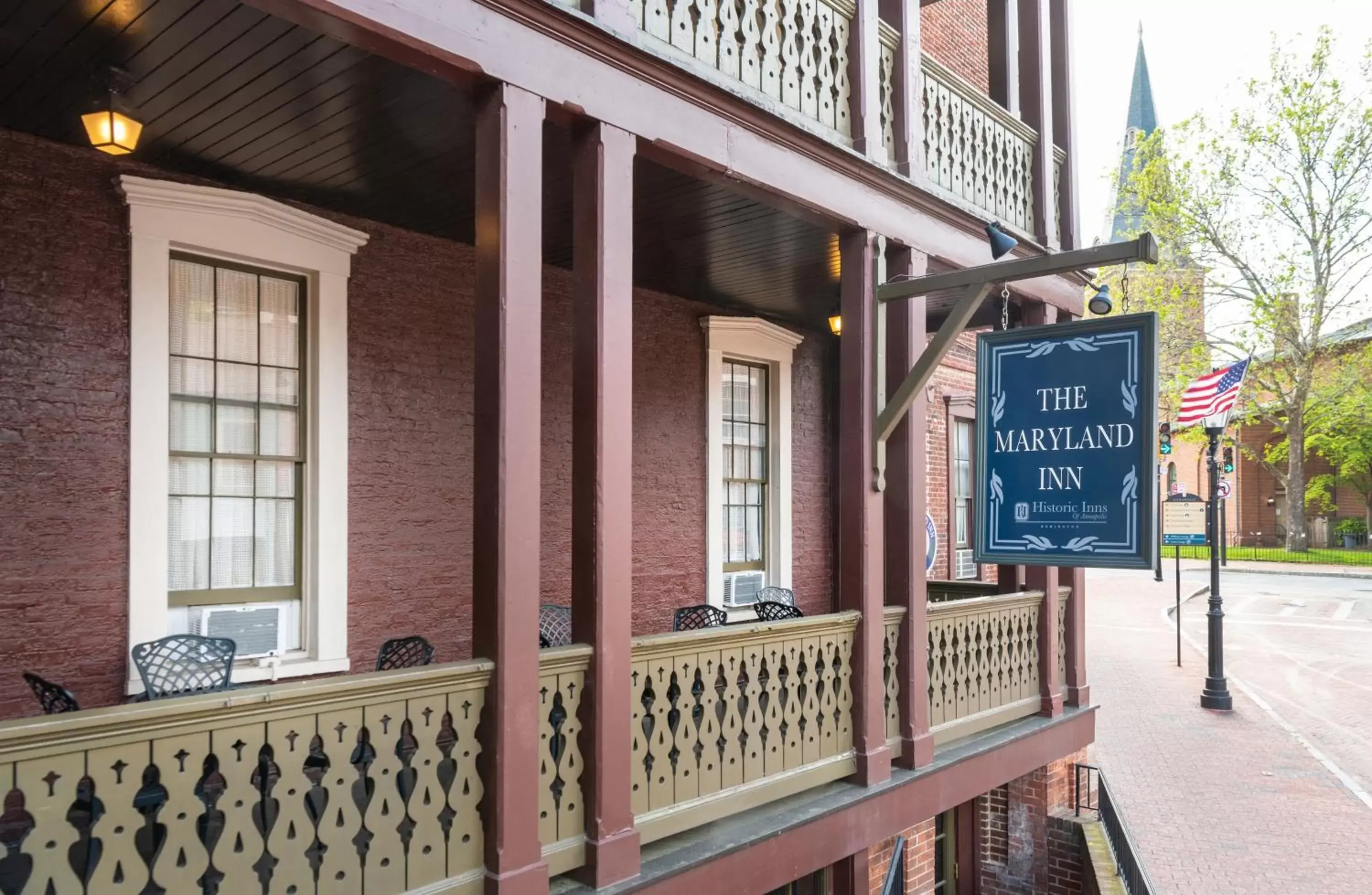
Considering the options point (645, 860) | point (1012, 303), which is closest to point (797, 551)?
point (1012, 303)

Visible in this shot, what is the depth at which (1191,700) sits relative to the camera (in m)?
15.1

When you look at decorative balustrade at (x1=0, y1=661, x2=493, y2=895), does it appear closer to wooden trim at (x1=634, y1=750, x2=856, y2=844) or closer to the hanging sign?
wooden trim at (x1=634, y1=750, x2=856, y2=844)

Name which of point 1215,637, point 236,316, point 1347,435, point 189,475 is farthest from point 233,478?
point 1347,435

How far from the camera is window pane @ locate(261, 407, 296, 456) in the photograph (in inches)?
236

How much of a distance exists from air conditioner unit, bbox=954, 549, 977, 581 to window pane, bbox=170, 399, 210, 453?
1026 cm

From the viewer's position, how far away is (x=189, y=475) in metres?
5.66

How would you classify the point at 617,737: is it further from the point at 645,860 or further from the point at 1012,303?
the point at 1012,303

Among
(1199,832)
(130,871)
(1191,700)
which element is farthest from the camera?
(1191,700)

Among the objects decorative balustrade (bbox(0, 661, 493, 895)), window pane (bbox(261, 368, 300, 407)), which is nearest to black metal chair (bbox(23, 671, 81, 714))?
decorative balustrade (bbox(0, 661, 493, 895))

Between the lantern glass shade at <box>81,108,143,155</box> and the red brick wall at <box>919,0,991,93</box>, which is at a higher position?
the red brick wall at <box>919,0,991,93</box>

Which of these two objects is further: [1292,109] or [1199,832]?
[1292,109]

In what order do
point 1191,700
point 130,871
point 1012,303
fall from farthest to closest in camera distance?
point 1191,700 → point 1012,303 → point 130,871

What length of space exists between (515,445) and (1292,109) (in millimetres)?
35594

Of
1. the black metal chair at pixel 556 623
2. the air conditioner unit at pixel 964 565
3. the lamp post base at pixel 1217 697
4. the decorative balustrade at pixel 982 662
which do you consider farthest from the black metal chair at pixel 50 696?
the lamp post base at pixel 1217 697
